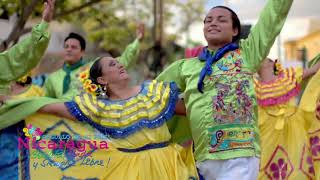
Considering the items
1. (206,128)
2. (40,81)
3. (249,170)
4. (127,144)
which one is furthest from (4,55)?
(40,81)

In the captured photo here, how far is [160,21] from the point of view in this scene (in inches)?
784

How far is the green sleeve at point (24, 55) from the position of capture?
12.3 feet

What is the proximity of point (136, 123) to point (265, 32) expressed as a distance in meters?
0.94

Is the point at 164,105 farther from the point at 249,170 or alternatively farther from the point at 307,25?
the point at 307,25

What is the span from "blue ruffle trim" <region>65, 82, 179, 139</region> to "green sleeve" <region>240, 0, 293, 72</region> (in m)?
0.51

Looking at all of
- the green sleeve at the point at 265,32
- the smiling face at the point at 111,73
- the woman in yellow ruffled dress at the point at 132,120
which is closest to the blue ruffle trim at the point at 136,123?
the woman in yellow ruffled dress at the point at 132,120

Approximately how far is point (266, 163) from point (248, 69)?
1.51 metres

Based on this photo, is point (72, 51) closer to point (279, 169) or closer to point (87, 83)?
point (87, 83)

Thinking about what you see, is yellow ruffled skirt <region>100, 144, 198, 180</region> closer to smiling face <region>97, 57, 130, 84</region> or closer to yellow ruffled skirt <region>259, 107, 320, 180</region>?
smiling face <region>97, 57, 130, 84</region>

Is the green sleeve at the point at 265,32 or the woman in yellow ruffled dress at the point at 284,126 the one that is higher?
the green sleeve at the point at 265,32

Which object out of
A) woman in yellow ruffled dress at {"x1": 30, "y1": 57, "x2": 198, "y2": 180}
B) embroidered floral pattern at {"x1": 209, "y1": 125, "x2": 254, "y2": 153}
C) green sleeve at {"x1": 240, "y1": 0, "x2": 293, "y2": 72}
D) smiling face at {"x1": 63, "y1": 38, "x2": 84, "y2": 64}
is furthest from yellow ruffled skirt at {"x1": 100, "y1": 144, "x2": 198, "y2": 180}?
smiling face at {"x1": 63, "y1": 38, "x2": 84, "y2": 64}

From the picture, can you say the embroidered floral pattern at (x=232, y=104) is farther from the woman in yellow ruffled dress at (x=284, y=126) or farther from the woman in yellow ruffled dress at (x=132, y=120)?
the woman in yellow ruffled dress at (x=284, y=126)

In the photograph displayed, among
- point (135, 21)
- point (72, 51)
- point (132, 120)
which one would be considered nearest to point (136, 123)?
point (132, 120)

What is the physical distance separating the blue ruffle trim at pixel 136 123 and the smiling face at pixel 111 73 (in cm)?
24
